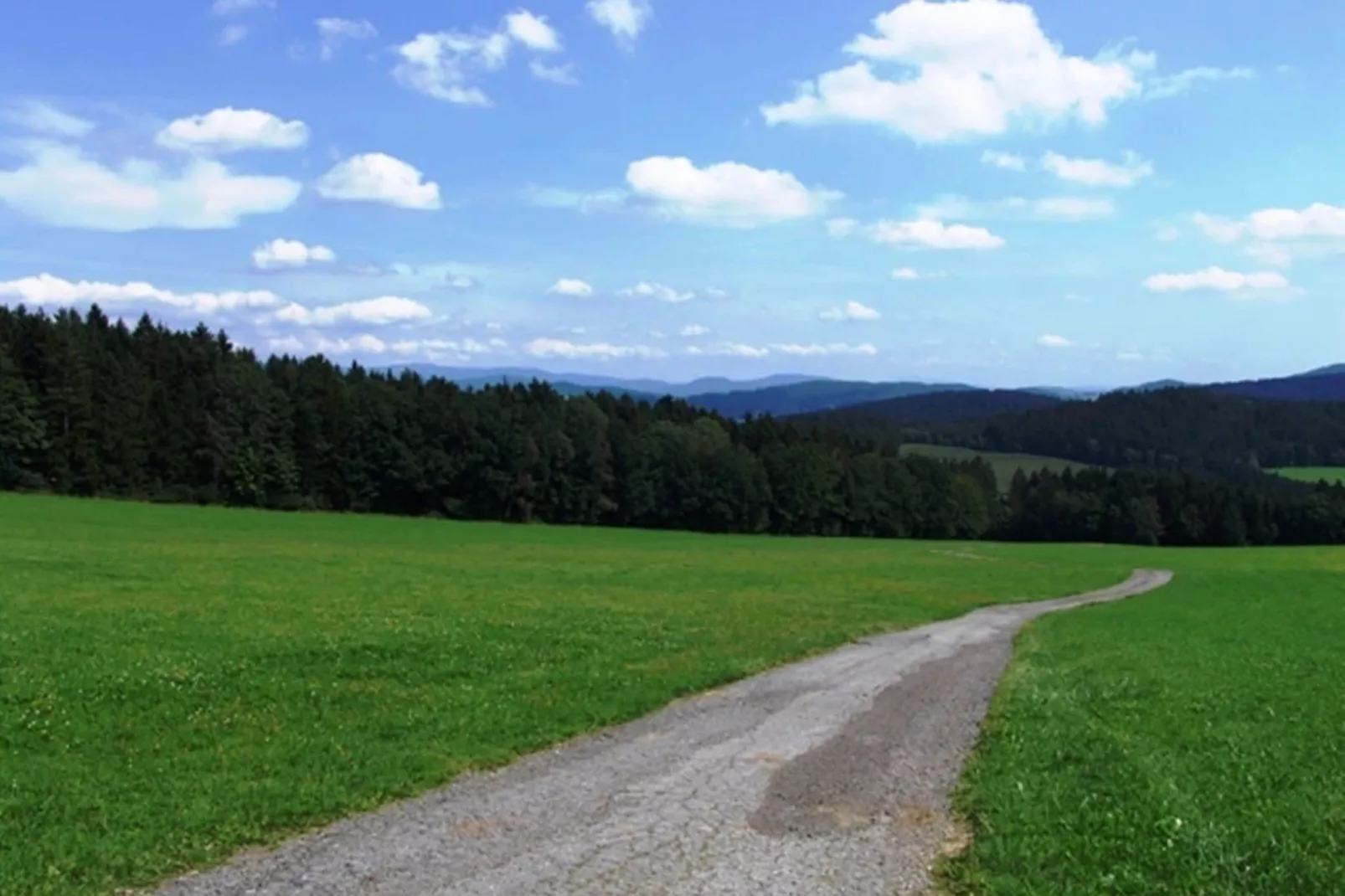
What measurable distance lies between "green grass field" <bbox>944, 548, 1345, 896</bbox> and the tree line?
82.2 metres

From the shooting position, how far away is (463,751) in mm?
11844

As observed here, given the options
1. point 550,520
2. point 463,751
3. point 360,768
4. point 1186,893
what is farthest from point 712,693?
point 550,520

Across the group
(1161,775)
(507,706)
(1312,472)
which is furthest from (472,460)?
(1312,472)

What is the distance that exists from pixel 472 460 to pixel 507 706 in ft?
285

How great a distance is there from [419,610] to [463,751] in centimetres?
1328

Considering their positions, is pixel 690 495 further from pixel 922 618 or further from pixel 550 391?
pixel 922 618

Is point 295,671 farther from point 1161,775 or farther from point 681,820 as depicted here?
point 1161,775

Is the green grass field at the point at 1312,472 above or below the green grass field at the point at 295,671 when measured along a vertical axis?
below

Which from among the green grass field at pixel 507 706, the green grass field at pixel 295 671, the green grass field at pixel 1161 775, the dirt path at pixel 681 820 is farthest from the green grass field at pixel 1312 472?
the dirt path at pixel 681 820

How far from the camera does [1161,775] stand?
10828mm

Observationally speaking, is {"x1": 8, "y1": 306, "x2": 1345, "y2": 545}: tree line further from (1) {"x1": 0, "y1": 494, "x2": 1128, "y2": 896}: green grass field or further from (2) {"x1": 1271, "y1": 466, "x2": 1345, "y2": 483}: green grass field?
(2) {"x1": 1271, "y1": 466, "x2": 1345, "y2": 483}: green grass field

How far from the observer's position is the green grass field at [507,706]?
8.61 metres

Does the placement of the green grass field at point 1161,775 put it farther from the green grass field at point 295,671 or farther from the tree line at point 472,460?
the tree line at point 472,460

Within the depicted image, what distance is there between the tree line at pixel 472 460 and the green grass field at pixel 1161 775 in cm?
8219
